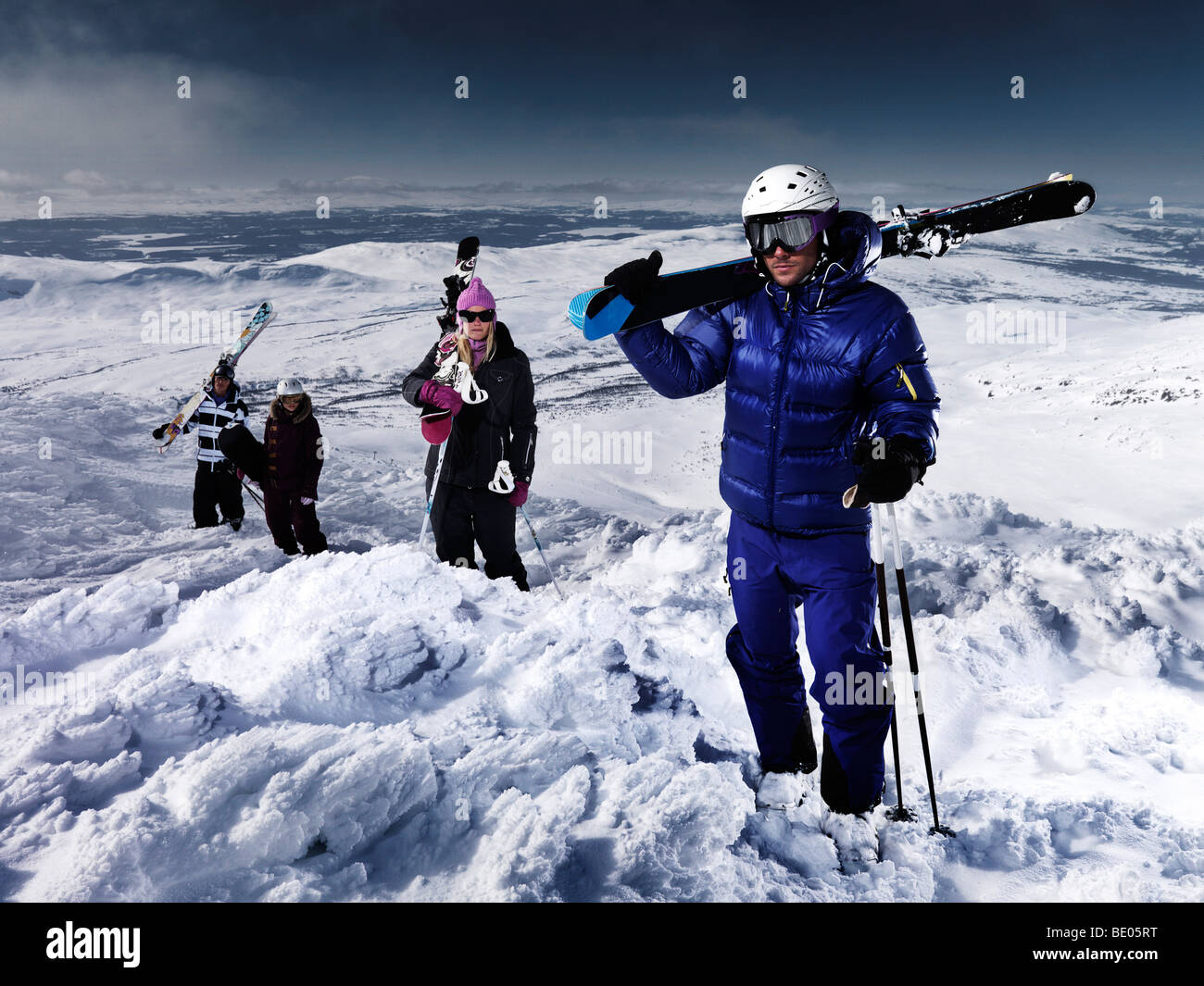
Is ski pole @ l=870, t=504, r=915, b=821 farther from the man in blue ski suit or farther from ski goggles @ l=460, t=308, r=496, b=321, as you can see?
ski goggles @ l=460, t=308, r=496, b=321

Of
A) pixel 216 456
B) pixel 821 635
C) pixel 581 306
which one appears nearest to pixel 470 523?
pixel 581 306

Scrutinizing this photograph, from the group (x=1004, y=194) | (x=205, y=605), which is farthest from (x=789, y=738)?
(x=205, y=605)

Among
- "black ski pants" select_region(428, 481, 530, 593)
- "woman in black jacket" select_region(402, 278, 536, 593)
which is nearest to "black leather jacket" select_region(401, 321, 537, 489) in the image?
"woman in black jacket" select_region(402, 278, 536, 593)

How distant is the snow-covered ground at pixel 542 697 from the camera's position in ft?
8.10

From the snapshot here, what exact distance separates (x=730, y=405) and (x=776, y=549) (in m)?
0.58

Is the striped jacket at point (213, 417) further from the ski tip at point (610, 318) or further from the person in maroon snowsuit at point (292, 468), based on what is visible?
the ski tip at point (610, 318)

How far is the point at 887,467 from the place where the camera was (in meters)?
2.46

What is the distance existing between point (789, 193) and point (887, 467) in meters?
1.04

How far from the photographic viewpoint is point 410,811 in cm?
261

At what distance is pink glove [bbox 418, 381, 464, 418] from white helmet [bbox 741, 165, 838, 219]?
2724mm

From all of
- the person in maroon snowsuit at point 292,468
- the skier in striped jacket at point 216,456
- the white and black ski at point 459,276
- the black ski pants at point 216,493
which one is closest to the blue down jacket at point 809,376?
the white and black ski at point 459,276

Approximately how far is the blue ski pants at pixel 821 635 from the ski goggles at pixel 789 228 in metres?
1.05

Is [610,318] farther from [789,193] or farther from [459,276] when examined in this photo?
[459,276]

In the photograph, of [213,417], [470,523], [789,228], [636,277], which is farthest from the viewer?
[213,417]
